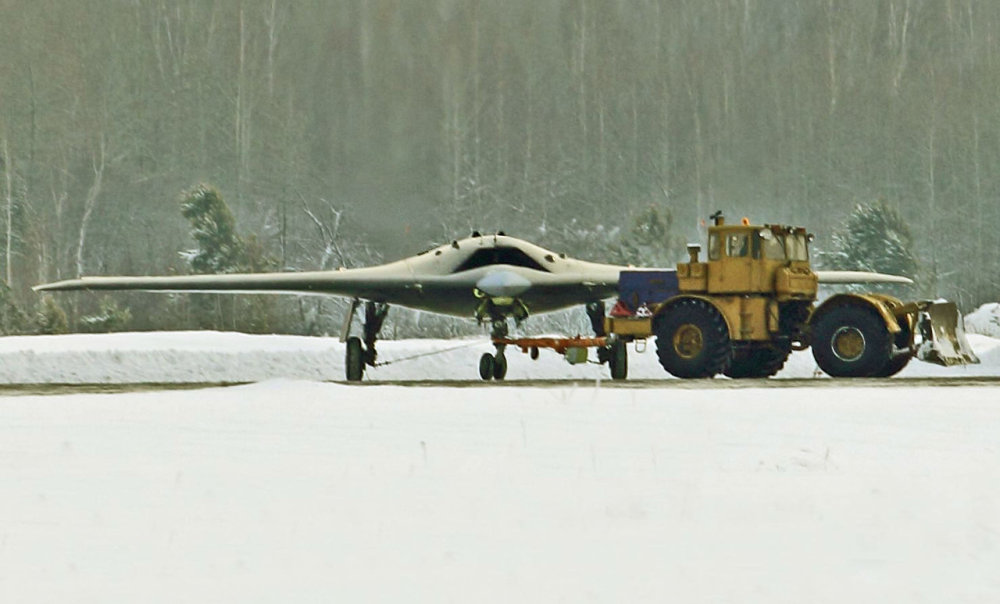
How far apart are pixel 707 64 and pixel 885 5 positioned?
2423 centimetres

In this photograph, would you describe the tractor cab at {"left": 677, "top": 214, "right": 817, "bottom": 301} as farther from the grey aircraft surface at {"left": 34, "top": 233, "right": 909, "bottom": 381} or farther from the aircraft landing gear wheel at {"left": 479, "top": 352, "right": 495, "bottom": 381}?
the aircraft landing gear wheel at {"left": 479, "top": 352, "right": 495, "bottom": 381}

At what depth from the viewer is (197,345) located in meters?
33.2

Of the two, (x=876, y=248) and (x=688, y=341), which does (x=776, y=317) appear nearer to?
(x=688, y=341)

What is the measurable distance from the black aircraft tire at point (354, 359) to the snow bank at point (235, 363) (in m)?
3.25

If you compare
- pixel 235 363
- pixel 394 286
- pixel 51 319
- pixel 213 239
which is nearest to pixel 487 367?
pixel 394 286

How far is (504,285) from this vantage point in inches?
938

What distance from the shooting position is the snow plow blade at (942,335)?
20766 mm

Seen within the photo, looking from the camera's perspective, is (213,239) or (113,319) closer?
(113,319)

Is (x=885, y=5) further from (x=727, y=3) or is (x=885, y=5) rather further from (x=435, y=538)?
(x=435, y=538)

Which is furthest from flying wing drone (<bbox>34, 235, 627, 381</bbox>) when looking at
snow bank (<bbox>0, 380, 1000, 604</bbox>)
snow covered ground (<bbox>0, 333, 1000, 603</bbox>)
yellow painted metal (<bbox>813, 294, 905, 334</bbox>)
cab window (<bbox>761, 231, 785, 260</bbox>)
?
snow bank (<bbox>0, 380, 1000, 604</bbox>)

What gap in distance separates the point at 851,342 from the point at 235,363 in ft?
51.9

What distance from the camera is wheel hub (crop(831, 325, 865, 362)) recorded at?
20.2 meters

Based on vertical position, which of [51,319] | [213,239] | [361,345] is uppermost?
[213,239]

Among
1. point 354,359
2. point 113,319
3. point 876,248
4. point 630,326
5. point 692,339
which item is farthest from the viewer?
point 876,248
